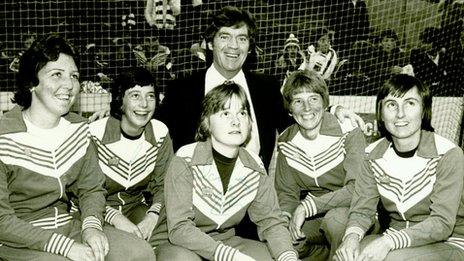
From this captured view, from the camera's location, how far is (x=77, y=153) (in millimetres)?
2143

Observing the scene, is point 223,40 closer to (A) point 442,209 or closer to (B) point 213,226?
(B) point 213,226

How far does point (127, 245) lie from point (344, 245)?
76 cm

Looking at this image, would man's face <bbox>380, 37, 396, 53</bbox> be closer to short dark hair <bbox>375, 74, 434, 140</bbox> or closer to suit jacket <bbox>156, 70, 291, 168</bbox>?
suit jacket <bbox>156, 70, 291, 168</bbox>

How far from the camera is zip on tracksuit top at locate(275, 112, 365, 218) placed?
2.57 metres

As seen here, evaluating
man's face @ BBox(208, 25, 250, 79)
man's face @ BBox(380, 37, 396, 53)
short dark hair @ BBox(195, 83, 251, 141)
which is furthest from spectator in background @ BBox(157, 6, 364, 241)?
man's face @ BBox(380, 37, 396, 53)

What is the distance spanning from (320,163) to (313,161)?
0.03 metres

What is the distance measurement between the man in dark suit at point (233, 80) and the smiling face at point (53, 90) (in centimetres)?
81

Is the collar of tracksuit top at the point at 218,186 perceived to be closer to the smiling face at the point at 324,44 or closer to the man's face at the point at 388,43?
the smiling face at the point at 324,44

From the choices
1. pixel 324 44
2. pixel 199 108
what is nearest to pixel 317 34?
pixel 324 44

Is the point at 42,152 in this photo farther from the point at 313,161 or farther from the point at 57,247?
the point at 313,161

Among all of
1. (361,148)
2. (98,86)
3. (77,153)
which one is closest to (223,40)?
(361,148)

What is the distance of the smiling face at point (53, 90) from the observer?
207 cm

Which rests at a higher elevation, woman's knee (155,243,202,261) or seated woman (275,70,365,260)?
seated woman (275,70,365,260)

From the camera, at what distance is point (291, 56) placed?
15.8 feet
